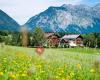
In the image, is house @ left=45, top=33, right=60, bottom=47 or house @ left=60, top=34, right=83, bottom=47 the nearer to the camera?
house @ left=45, top=33, right=60, bottom=47

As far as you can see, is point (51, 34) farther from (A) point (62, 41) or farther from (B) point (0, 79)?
(B) point (0, 79)

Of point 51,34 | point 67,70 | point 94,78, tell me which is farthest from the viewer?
point 51,34

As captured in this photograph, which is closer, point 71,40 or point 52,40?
point 52,40

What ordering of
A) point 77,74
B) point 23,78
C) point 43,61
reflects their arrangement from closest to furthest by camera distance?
1. point 23,78
2. point 77,74
3. point 43,61

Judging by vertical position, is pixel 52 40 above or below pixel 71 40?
below

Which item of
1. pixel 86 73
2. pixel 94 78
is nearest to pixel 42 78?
pixel 94 78

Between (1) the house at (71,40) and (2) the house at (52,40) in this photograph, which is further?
(1) the house at (71,40)

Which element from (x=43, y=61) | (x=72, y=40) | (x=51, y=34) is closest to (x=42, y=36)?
(x=51, y=34)

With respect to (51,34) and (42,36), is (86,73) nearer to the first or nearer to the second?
(42,36)

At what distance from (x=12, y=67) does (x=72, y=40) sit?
133359 millimetres

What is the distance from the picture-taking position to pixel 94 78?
7703 mm

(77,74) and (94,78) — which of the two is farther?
(77,74)

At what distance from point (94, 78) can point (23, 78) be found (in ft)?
6.15

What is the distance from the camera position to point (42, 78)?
7168 millimetres
